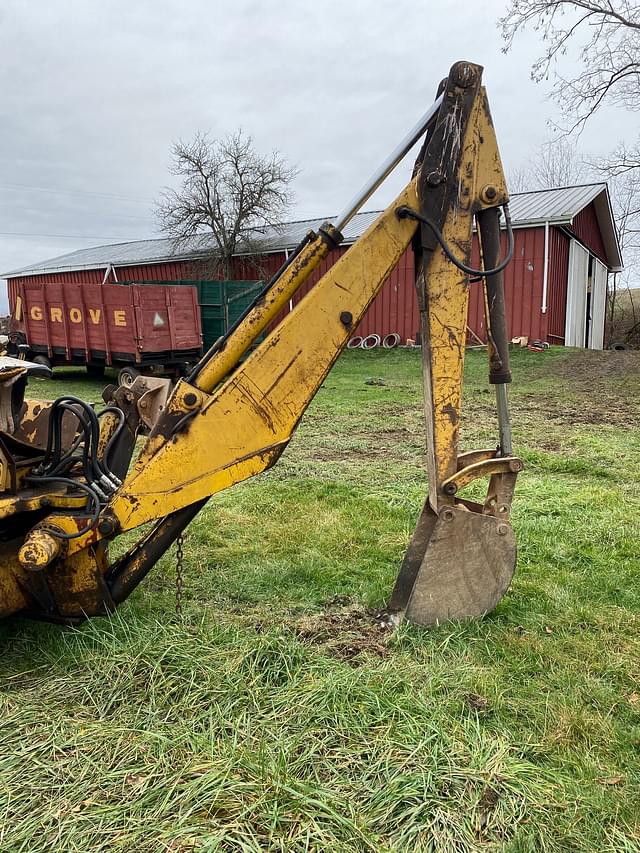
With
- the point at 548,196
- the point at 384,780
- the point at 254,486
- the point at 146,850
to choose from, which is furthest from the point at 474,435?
the point at 548,196

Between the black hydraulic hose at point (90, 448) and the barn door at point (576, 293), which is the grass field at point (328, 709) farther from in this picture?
the barn door at point (576, 293)

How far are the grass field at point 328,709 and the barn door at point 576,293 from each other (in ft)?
49.0

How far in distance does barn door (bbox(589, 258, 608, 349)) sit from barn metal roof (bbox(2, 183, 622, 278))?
5.04 ft

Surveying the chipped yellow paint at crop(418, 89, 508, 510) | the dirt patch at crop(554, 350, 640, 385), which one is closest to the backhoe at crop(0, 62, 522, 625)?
the chipped yellow paint at crop(418, 89, 508, 510)

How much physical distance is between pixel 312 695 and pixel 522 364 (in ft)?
45.1

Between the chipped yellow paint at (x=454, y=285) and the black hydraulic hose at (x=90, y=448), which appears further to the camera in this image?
the black hydraulic hose at (x=90, y=448)

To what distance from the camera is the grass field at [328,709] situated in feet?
7.16

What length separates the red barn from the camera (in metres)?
17.3

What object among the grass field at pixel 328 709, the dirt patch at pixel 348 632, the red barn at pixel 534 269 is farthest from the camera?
the red barn at pixel 534 269

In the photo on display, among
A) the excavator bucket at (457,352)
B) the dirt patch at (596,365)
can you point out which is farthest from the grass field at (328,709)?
the dirt patch at (596,365)

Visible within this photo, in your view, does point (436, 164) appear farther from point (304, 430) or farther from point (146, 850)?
point (304, 430)

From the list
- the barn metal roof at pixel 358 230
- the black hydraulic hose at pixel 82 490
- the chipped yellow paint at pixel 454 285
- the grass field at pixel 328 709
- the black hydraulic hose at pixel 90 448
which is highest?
the barn metal roof at pixel 358 230

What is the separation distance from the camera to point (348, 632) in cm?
342

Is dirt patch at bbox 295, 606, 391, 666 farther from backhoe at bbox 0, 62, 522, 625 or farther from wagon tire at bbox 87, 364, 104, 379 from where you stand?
wagon tire at bbox 87, 364, 104, 379
